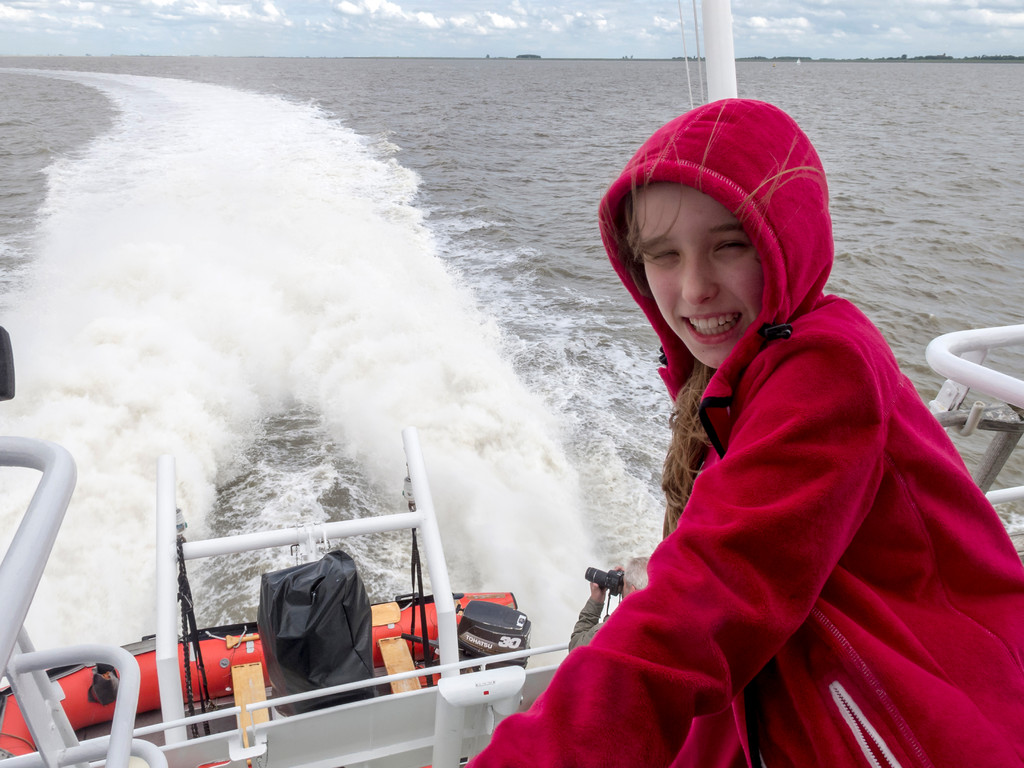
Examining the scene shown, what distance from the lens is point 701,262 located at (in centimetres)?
91

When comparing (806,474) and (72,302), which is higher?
(806,474)

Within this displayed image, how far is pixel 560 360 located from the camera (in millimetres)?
7602

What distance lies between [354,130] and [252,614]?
55.9 ft

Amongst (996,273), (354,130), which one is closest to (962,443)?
(996,273)

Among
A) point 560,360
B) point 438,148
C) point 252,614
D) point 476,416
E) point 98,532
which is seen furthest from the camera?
point 438,148

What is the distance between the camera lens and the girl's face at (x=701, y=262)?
0.89 metres

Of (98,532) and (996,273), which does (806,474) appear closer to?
(98,532)

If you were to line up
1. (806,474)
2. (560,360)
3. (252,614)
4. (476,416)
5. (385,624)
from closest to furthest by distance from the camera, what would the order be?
(806,474)
(385,624)
(252,614)
(476,416)
(560,360)

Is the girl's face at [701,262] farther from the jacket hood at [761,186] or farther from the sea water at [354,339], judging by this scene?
the sea water at [354,339]

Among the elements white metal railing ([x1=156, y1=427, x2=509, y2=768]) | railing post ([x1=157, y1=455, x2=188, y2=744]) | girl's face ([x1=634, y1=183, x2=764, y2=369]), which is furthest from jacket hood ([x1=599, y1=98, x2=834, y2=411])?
railing post ([x1=157, y1=455, x2=188, y2=744])

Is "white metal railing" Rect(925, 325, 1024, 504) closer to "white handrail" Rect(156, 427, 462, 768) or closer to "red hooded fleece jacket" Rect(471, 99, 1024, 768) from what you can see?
"red hooded fleece jacket" Rect(471, 99, 1024, 768)

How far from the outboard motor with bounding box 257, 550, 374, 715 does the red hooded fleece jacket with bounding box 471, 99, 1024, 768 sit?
2030 mm

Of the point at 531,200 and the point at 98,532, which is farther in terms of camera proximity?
the point at 531,200

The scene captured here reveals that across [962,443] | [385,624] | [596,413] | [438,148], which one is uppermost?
[438,148]
